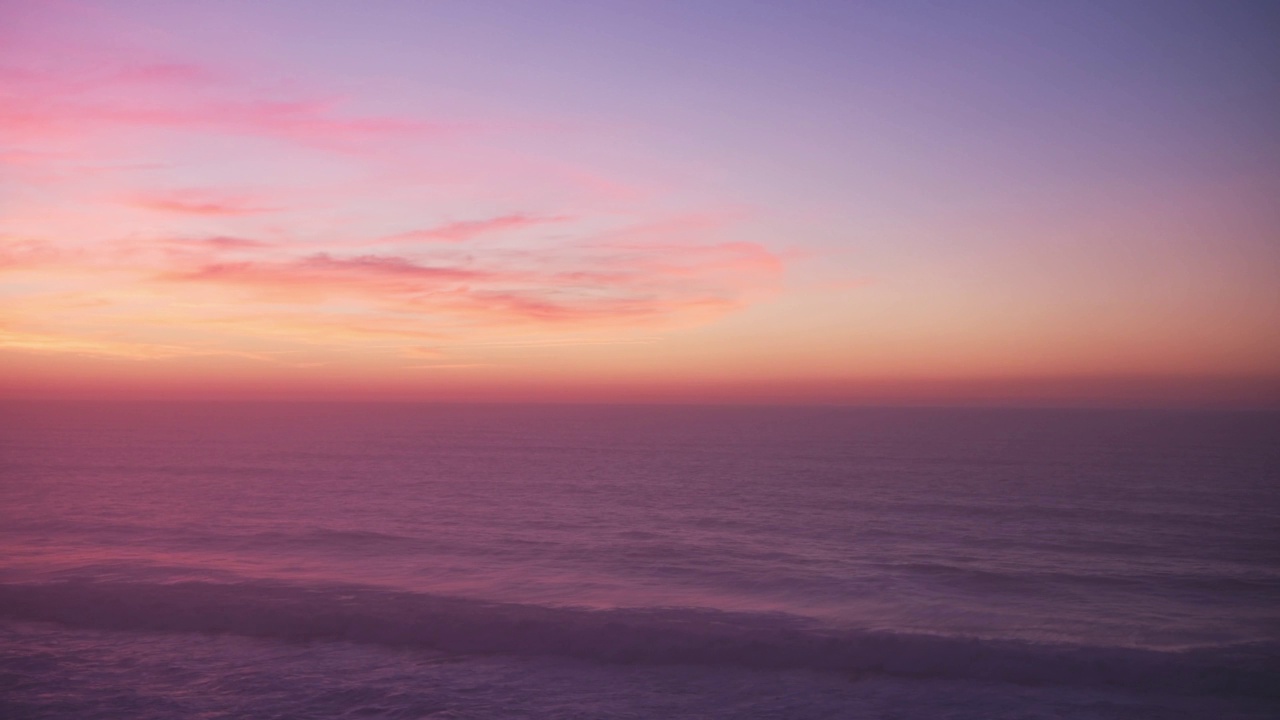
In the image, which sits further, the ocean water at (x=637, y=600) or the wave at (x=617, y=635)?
the wave at (x=617, y=635)

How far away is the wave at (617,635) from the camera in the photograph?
15984mm

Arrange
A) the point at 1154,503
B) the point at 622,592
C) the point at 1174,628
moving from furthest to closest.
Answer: the point at 1154,503
the point at 622,592
the point at 1174,628

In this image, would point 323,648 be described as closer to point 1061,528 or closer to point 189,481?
point 1061,528

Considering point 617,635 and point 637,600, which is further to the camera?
point 637,600

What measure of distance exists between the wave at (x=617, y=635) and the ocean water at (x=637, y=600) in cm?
7

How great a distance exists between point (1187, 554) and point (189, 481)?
174ft

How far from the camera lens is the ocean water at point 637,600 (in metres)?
14.5

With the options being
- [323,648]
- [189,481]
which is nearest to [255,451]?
[189,481]

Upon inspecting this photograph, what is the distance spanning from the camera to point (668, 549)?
28328mm

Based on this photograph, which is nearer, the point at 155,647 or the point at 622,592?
the point at 155,647

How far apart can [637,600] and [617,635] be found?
3.07m

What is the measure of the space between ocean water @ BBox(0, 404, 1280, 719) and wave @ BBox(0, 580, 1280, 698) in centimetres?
7

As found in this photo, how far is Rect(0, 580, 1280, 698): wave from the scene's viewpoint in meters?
16.0

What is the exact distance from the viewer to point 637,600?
20844 mm
